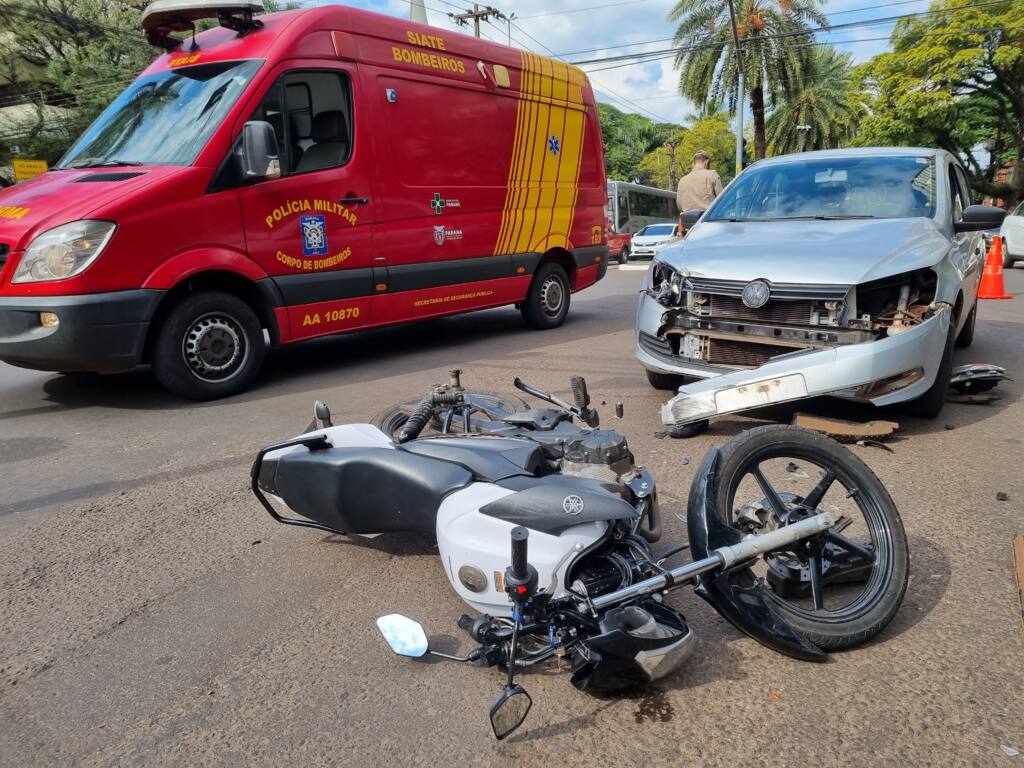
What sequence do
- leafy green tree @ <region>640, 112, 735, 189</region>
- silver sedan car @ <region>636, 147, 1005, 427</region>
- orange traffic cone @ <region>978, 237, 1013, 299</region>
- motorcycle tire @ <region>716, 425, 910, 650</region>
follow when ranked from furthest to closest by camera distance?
leafy green tree @ <region>640, 112, 735, 189</region>
orange traffic cone @ <region>978, 237, 1013, 299</region>
silver sedan car @ <region>636, 147, 1005, 427</region>
motorcycle tire @ <region>716, 425, 910, 650</region>

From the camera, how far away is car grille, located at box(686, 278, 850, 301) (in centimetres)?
414

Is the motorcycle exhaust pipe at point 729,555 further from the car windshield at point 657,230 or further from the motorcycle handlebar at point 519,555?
the car windshield at point 657,230

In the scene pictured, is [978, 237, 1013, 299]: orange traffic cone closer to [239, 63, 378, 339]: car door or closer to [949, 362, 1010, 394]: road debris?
[949, 362, 1010, 394]: road debris

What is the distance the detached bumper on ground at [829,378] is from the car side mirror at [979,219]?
131 centimetres

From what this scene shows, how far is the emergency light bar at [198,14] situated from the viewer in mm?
5930

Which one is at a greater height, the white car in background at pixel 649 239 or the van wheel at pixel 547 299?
the van wheel at pixel 547 299

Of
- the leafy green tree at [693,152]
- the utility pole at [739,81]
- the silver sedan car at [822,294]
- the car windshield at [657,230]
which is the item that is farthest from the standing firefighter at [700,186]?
the leafy green tree at [693,152]

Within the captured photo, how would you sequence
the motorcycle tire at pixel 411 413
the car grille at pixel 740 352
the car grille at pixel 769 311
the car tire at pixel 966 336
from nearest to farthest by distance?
the motorcycle tire at pixel 411 413 < the car grille at pixel 769 311 < the car grille at pixel 740 352 < the car tire at pixel 966 336

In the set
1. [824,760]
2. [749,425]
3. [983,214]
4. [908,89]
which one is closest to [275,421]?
[749,425]

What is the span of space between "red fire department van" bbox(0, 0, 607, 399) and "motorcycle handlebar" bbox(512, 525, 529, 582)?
4112 mm

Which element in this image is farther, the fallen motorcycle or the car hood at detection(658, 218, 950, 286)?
the car hood at detection(658, 218, 950, 286)

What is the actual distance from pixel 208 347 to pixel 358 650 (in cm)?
375

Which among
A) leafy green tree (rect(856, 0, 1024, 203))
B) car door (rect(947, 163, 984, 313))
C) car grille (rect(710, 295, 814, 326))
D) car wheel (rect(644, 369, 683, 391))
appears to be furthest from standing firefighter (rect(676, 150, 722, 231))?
leafy green tree (rect(856, 0, 1024, 203))

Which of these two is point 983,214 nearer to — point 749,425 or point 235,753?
point 749,425
